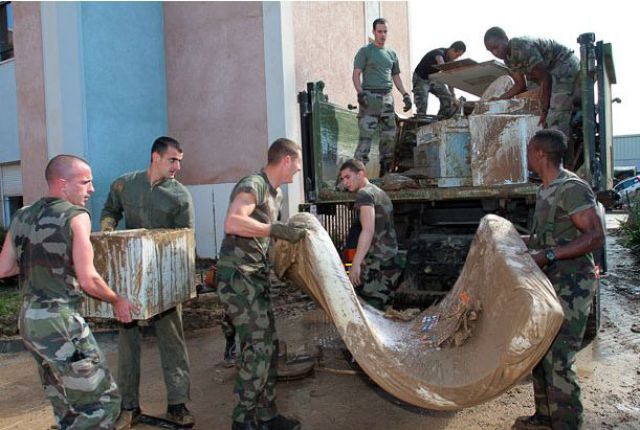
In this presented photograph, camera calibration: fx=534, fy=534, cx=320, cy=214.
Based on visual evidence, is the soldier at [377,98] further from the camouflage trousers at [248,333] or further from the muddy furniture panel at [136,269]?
the muddy furniture panel at [136,269]

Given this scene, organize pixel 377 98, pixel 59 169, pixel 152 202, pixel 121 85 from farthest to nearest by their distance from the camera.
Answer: pixel 121 85 → pixel 377 98 → pixel 152 202 → pixel 59 169

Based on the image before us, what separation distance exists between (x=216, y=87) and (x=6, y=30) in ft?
14.2

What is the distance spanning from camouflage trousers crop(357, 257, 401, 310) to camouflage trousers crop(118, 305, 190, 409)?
4.91 feet

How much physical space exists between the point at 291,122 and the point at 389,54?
2917 mm

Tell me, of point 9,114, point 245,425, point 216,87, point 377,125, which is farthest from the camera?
point 9,114

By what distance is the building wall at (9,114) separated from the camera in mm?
9828

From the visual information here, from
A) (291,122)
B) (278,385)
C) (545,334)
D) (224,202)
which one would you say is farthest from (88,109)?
(545,334)

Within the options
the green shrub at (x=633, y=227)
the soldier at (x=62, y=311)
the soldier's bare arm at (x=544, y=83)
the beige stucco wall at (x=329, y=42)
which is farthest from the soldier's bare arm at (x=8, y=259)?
the green shrub at (x=633, y=227)

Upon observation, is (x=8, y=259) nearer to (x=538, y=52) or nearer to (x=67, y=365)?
(x=67, y=365)

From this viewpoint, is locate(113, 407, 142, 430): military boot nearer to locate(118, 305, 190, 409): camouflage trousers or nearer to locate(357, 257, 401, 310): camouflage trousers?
locate(118, 305, 190, 409): camouflage trousers

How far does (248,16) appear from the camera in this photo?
916 centimetres

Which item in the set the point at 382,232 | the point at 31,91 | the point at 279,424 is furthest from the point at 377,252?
the point at 31,91

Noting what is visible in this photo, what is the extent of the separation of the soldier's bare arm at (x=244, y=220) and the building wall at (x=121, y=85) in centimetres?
681

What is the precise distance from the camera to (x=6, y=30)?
1016 cm
